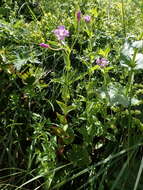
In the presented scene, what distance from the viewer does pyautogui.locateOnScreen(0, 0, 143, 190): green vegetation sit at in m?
0.99

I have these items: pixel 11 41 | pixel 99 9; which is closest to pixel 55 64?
pixel 11 41

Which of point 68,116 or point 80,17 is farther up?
point 80,17

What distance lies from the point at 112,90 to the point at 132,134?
0.80ft

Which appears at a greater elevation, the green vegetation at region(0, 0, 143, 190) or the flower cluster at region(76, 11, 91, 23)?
the flower cluster at region(76, 11, 91, 23)

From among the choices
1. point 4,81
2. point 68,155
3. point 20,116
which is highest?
point 4,81

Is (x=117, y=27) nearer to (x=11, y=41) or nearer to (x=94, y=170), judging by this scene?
(x=11, y=41)

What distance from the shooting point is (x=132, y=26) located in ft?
5.24

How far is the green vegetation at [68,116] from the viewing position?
39.1 inches

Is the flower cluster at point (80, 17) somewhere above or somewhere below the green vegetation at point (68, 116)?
above

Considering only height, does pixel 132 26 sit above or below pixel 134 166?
above

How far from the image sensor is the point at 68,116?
47.3 inches

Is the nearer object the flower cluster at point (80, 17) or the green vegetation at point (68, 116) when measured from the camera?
the green vegetation at point (68, 116)

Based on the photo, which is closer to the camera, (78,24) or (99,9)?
(78,24)

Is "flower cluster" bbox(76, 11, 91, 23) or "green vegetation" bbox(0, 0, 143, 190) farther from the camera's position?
"flower cluster" bbox(76, 11, 91, 23)
